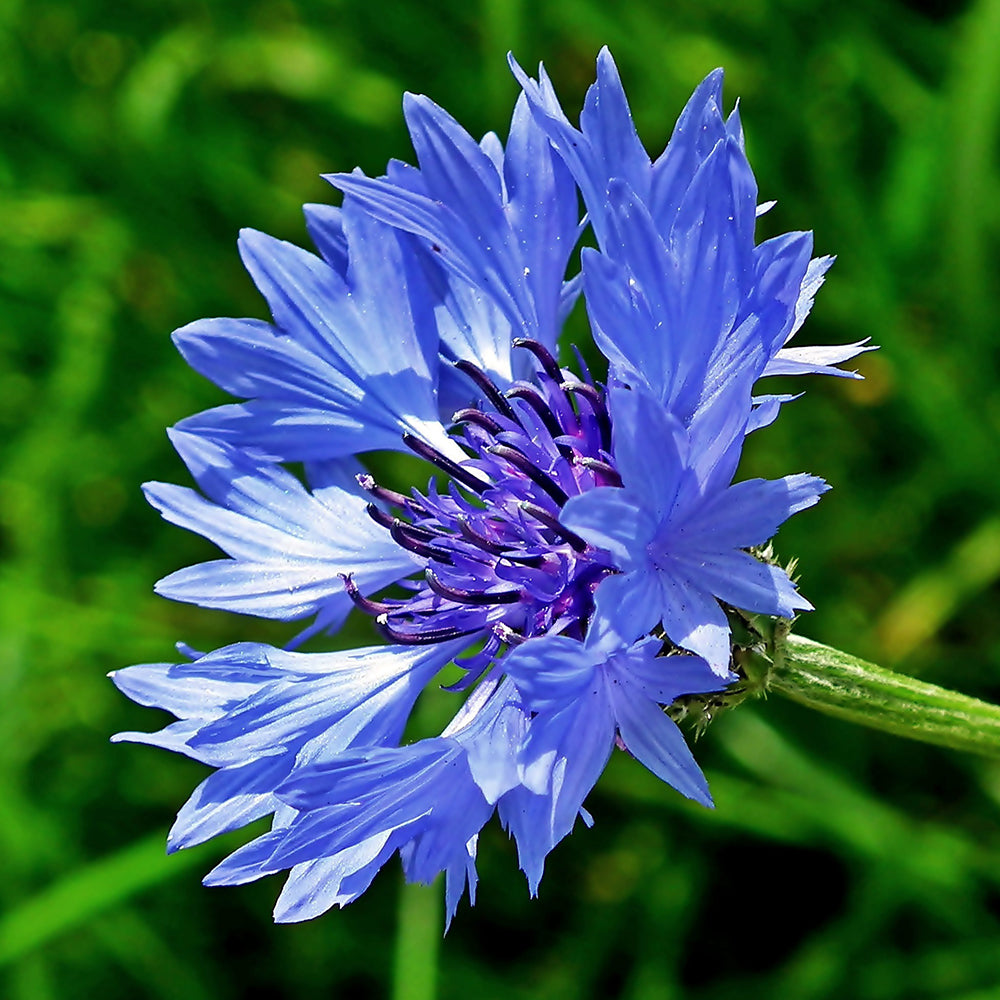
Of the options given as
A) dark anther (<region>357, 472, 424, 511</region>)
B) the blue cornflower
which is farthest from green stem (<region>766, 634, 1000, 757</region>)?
dark anther (<region>357, 472, 424, 511</region>)

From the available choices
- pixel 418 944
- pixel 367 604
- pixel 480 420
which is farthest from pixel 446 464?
pixel 418 944

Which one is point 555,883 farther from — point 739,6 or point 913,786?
point 739,6

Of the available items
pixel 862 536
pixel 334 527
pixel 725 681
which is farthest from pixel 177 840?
pixel 862 536

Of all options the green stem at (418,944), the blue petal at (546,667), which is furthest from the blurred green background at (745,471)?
the blue petal at (546,667)

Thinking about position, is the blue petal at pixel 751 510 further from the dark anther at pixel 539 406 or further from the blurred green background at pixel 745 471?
the blurred green background at pixel 745 471

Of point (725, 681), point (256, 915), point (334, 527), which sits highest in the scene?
point (334, 527)

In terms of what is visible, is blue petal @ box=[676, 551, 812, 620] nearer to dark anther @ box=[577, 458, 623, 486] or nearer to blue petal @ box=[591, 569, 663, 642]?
blue petal @ box=[591, 569, 663, 642]

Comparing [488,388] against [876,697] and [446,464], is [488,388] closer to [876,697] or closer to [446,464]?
[446,464]
